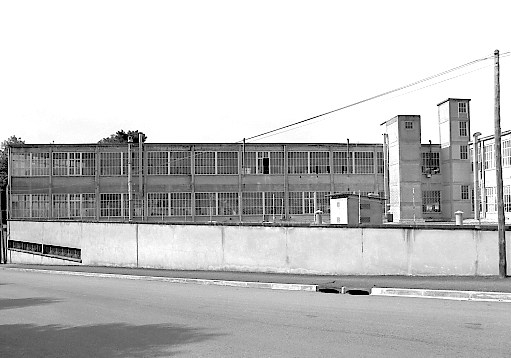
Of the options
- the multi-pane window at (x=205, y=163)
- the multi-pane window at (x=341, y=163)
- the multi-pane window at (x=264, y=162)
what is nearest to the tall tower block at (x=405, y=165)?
the multi-pane window at (x=341, y=163)

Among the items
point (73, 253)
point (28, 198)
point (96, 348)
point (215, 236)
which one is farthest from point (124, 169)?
point (96, 348)

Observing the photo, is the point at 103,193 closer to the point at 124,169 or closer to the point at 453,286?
the point at 124,169

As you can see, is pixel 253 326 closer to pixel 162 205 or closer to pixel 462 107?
pixel 462 107

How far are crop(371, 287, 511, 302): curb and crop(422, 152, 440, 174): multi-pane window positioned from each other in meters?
39.6

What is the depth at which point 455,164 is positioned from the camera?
174 ft

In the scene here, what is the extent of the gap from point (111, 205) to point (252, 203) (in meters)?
14.1

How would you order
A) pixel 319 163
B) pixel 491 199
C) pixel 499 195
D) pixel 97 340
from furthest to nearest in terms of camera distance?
pixel 319 163
pixel 491 199
pixel 499 195
pixel 97 340

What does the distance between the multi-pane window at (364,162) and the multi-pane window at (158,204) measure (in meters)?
19.9

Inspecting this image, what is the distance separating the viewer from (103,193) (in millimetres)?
54312

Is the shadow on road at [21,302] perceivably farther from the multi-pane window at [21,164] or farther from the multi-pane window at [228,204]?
the multi-pane window at [21,164]

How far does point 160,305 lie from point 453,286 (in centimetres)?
870

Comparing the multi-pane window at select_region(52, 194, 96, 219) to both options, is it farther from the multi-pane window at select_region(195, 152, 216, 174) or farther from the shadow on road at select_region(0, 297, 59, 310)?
the shadow on road at select_region(0, 297, 59, 310)

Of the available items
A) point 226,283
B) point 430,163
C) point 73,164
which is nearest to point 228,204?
point 73,164

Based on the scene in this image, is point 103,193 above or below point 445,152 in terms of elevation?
below
